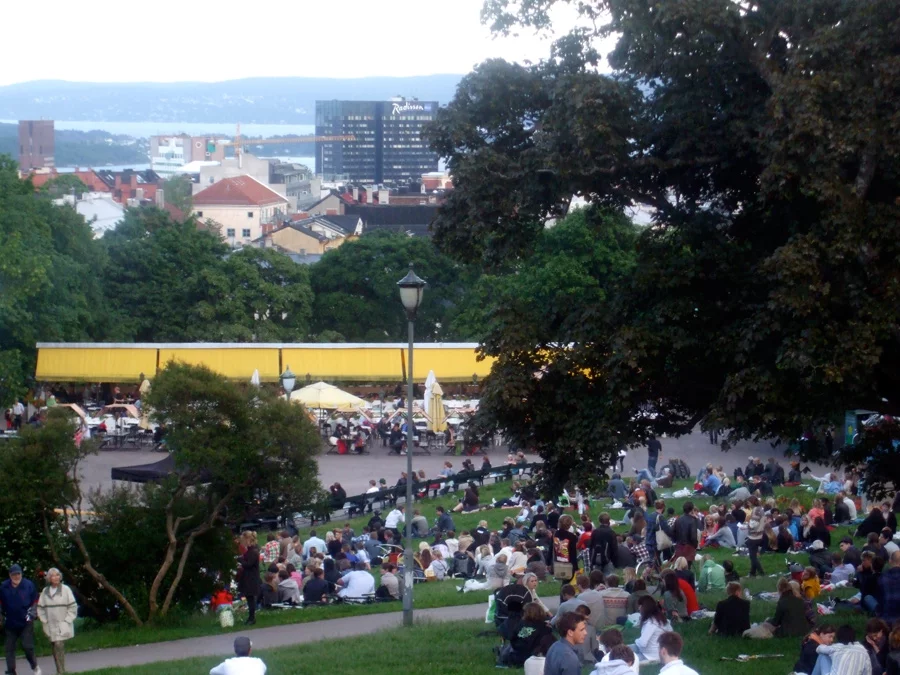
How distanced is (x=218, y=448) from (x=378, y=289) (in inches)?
1624

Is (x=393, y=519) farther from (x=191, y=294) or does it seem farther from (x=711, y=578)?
(x=191, y=294)

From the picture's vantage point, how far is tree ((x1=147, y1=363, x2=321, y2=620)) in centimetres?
1494

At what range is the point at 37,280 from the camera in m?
38.0

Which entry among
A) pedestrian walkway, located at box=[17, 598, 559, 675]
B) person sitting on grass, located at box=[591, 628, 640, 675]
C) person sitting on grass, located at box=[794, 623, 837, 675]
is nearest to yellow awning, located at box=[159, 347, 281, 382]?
pedestrian walkway, located at box=[17, 598, 559, 675]

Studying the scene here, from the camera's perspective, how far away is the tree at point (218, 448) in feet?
49.0

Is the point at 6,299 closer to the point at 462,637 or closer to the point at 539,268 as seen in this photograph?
the point at 539,268

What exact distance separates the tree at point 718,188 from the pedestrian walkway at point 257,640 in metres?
3.84

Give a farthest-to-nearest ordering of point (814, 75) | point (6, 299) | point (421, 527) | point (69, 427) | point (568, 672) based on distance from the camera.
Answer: point (6, 299) → point (421, 527) → point (69, 427) → point (814, 75) → point (568, 672)

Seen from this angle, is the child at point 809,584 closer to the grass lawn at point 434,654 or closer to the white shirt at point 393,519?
the grass lawn at point 434,654

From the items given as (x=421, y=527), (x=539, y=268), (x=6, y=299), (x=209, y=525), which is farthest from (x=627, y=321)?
(x=539, y=268)

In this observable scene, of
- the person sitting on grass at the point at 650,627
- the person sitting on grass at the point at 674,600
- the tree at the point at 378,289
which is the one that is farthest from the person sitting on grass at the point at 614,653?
the tree at the point at 378,289

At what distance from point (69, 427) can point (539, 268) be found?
3229 cm

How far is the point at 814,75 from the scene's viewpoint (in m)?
10.1

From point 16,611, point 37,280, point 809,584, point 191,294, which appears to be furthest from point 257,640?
point 191,294
